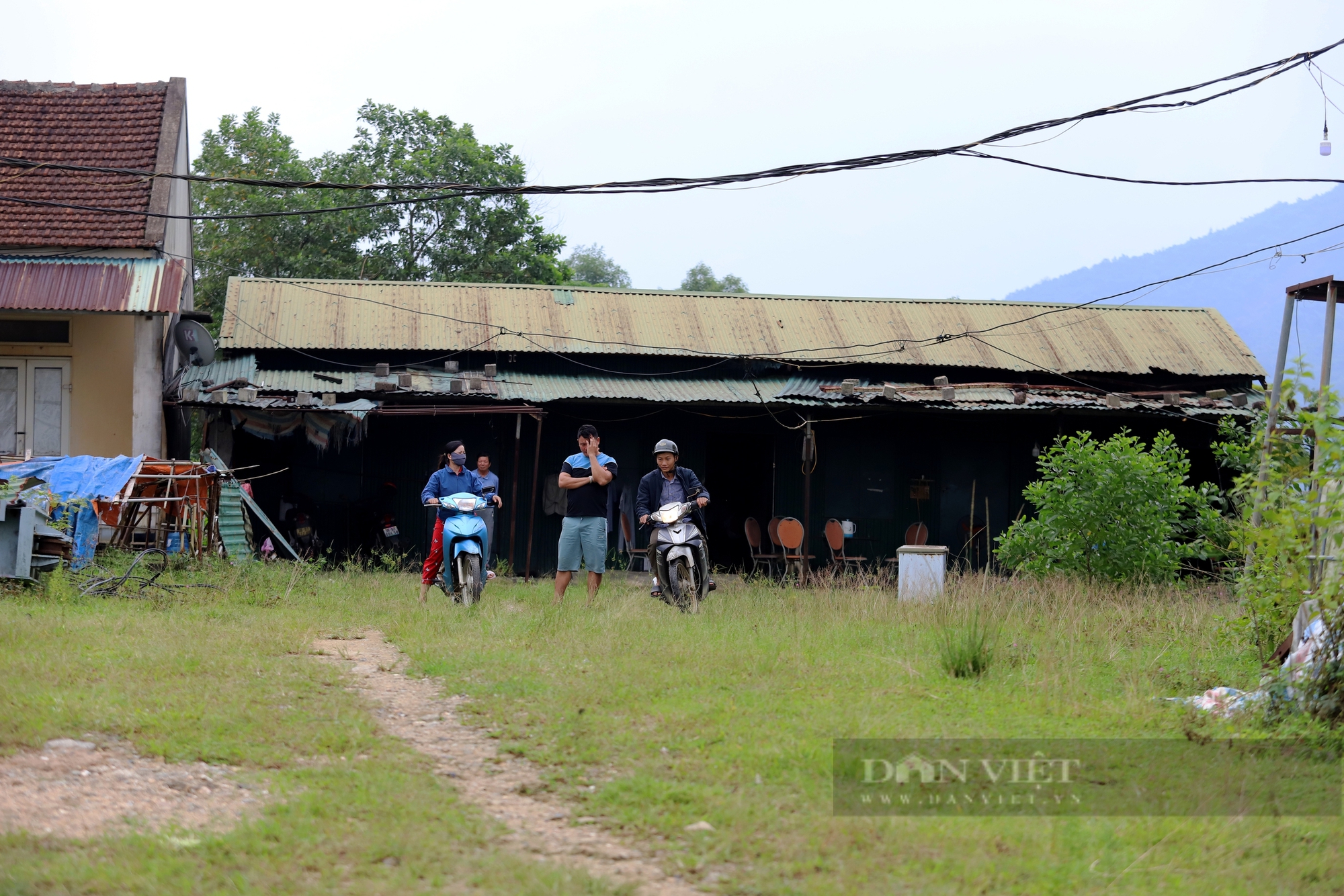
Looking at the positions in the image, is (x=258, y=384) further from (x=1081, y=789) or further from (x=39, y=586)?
(x=1081, y=789)

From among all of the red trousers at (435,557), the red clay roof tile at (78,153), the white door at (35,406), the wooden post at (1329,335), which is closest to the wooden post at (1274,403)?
the wooden post at (1329,335)

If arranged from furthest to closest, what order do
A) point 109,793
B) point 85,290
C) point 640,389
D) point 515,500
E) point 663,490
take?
point 515,500 → point 640,389 → point 85,290 → point 663,490 → point 109,793

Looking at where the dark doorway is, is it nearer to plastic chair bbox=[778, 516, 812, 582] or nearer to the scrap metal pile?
Result: plastic chair bbox=[778, 516, 812, 582]

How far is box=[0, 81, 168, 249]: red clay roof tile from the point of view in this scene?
13805 millimetres

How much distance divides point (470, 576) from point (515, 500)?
5.82 meters

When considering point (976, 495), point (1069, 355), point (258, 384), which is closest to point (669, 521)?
point (258, 384)

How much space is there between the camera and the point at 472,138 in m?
26.8

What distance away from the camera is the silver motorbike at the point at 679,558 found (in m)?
9.25

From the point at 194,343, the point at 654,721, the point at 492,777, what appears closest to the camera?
the point at 492,777

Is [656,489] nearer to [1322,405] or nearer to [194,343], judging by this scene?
[1322,405]

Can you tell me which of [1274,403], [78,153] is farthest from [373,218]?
[1274,403]

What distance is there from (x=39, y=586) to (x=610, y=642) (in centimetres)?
571

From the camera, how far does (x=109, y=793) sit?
14.1ft

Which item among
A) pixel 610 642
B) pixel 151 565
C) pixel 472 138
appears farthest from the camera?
pixel 472 138
